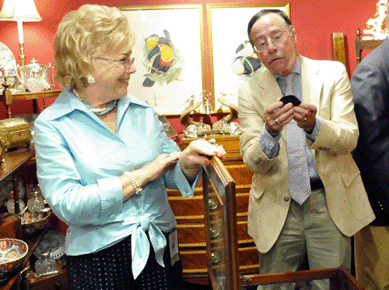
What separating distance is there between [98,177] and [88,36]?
55cm

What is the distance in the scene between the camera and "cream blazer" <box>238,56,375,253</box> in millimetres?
2168

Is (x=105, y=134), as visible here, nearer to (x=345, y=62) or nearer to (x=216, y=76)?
(x=216, y=76)

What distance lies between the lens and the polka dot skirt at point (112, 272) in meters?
1.82

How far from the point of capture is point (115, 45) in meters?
1.78

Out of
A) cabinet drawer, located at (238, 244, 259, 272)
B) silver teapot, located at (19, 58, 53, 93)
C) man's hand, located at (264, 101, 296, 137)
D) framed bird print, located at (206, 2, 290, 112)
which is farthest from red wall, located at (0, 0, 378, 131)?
man's hand, located at (264, 101, 296, 137)

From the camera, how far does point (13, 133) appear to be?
279 centimetres

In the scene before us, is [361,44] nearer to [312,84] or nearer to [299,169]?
[312,84]

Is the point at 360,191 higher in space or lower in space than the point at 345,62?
lower

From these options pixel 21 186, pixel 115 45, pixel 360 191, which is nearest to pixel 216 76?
pixel 21 186

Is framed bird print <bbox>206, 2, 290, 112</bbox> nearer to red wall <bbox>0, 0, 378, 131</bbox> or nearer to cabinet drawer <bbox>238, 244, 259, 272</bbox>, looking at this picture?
red wall <bbox>0, 0, 378, 131</bbox>

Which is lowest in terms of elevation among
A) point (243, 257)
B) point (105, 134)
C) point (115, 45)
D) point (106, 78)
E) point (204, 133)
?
point (243, 257)

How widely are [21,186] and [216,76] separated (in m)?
1.97

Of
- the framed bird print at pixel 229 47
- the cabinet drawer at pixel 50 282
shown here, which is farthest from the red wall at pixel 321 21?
the cabinet drawer at pixel 50 282

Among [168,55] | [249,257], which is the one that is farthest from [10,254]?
[168,55]
